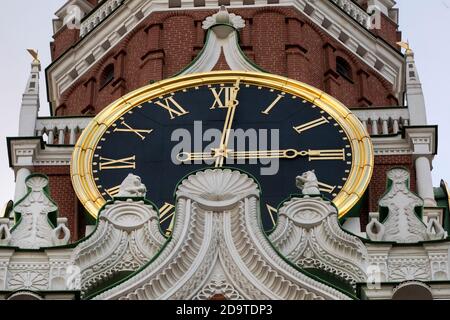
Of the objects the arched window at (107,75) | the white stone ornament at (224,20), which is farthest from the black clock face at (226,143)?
the arched window at (107,75)

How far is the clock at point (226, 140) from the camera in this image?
3175 centimetres

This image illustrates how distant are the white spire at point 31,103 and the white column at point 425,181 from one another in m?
5.36

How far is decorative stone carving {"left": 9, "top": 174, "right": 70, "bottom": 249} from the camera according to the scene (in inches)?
1133

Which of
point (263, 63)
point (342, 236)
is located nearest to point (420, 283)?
point (342, 236)

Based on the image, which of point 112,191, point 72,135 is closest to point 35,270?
point 112,191

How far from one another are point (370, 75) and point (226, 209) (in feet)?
33.6

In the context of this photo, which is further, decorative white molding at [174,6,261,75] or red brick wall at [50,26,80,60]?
red brick wall at [50,26,80,60]

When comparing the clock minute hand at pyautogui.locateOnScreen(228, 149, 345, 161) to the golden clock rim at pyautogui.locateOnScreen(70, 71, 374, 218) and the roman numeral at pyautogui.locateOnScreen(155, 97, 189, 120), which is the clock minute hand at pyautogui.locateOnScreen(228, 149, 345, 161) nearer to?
the golden clock rim at pyautogui.locateOnScreen(70, 71, 374, 218)

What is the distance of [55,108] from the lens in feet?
127

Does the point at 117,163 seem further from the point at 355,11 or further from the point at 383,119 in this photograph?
the point at 355,11

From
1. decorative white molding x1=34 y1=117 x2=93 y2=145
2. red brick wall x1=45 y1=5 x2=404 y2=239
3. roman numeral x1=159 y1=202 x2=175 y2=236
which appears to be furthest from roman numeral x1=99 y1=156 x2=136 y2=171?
red brick wall x1=45 y1=5 x2=404 y2=239

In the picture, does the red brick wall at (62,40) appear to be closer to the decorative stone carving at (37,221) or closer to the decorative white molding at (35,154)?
the decorative white molding at (35,154)

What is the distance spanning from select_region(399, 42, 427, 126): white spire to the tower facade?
19mm
